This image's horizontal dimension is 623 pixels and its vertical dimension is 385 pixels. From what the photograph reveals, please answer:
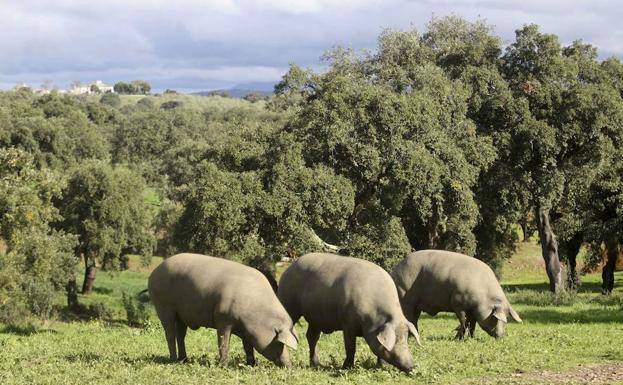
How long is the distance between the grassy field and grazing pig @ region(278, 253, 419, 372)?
0.57 meters

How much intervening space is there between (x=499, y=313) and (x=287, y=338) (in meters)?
6.93

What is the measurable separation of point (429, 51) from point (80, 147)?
45800 millimetres

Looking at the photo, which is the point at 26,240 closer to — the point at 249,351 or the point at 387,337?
A: the point at 249,351

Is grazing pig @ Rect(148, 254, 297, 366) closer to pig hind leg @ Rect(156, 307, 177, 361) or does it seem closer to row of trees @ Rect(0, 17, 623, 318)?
pig hind leg @ Rect(156, 307, 177, 361)

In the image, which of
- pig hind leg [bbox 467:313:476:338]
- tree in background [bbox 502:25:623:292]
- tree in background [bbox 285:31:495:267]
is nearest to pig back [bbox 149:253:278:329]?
pig hind leg [bbox 467:313:476:338]

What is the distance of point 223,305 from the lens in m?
15.0

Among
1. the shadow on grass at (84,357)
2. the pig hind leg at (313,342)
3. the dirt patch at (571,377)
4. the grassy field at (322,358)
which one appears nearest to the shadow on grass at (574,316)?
the grassy field at (322,358)

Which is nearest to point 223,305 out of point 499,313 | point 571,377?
point 571,377

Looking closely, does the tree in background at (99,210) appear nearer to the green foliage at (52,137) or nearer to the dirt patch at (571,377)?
the green foliage at (52,137)

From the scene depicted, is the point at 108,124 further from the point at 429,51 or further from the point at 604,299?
the point at 604,299

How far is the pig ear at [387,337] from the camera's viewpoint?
1459cm

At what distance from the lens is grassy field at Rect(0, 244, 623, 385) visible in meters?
14.4

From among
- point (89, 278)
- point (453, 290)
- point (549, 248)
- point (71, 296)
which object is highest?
point (453, 290)

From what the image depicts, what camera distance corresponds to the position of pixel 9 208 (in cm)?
3003
